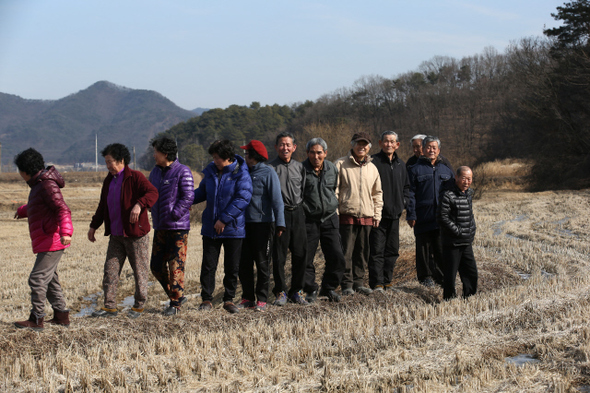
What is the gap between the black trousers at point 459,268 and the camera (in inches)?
243

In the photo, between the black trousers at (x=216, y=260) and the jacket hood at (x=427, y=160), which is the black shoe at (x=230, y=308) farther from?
the jacket hood at (x=427, y=160)

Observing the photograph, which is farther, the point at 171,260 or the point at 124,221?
the point at 171,260

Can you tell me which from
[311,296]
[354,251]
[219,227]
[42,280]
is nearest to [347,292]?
[311,296]

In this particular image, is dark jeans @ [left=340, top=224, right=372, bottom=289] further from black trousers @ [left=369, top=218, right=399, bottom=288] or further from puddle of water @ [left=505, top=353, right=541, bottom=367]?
puddle of water @ [left=505, top=353, right=541, bottom=367]

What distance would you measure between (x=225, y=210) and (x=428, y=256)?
10.1 feet

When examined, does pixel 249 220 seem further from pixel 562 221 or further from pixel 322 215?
pixel 562 221

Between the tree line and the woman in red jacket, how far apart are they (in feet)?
85.9

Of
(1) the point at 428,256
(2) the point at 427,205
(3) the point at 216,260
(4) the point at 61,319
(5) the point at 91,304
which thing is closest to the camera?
(4) the point at 61,319

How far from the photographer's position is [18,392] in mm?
3930

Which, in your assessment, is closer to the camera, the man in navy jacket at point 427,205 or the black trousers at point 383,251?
the black trousers at point 383,251

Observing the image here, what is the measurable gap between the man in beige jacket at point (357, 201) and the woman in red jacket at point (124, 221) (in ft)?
7.77

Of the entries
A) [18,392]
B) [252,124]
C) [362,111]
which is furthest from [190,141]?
[18,392]

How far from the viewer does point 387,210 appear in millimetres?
6969

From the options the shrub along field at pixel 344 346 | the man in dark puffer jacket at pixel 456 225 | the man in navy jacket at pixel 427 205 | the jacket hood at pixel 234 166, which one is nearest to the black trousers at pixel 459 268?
the man in dark puffer jacket at pixel 456 225
